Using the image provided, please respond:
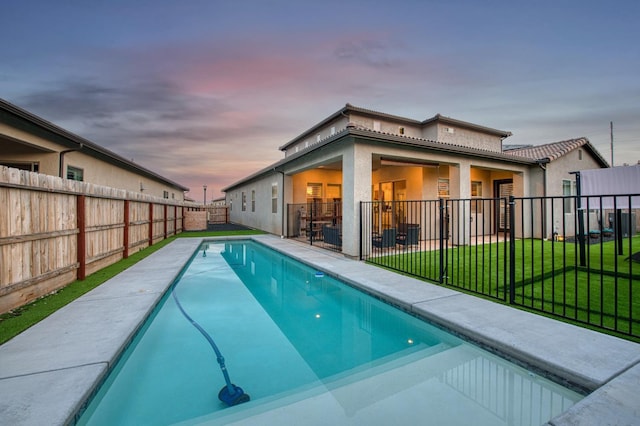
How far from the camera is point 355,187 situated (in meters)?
8.34

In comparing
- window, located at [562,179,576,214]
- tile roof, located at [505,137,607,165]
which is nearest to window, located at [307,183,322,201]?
tile roof, located at [505,137,607,165]

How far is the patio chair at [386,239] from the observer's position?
9262mm

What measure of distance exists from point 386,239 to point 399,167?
516 centimetres

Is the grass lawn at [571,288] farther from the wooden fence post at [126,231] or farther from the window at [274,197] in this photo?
the window at [274,197]

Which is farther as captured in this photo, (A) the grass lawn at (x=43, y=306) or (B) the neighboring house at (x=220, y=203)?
(B) the neighboring house at (x=220, y=203)

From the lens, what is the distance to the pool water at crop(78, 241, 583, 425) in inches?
95.6

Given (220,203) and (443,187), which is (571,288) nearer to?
(443,187)

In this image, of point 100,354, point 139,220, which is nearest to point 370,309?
point 100,354

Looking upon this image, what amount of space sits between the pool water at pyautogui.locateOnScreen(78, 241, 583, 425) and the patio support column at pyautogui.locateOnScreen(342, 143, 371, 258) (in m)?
3.23

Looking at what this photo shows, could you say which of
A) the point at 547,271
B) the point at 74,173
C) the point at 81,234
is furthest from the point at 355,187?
the point at 74,173

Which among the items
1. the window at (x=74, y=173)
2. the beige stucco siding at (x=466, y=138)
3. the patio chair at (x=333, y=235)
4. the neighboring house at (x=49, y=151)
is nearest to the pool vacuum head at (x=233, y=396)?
the neighboring house at (x=49, y=151)

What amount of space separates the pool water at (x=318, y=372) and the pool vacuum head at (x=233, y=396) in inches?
2.1

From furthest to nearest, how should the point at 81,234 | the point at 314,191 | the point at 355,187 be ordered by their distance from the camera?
1. the point at 314,191
2. the point at 355,187
3. the point at 81,234

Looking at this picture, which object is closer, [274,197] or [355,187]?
[355,187]
